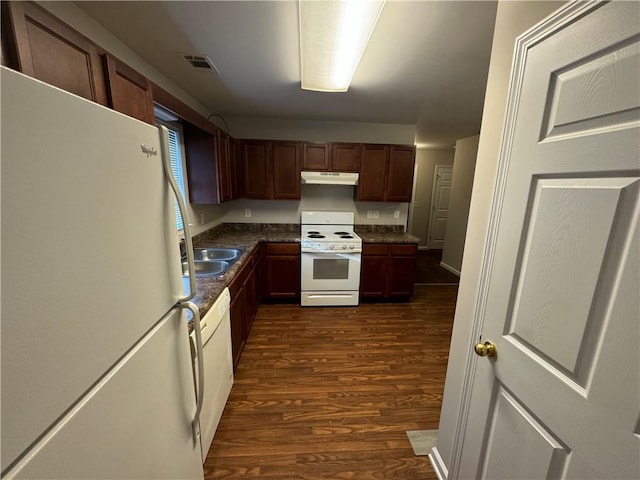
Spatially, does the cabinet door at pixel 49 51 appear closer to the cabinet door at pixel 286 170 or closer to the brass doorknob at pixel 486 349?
the brass doorknob at pixel 486 349

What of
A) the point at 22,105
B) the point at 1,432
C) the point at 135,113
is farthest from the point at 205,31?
the point at 1,432

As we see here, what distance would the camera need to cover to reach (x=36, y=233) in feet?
1.42

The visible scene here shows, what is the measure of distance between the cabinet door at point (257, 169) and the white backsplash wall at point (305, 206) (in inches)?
11.9

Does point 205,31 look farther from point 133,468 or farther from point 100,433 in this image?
point 133,468

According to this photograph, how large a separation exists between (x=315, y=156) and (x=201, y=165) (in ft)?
4.74

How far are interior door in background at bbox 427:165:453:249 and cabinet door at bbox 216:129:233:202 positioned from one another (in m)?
5.01

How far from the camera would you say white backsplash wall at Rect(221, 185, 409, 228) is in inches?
148

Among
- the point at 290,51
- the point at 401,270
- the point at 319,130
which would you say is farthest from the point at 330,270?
the point at 290,51

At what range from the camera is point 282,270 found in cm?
332

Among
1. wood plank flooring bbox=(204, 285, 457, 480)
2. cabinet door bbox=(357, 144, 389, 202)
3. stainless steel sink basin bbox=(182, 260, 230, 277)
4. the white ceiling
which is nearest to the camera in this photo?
the white ceiling

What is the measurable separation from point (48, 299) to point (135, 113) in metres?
1.18

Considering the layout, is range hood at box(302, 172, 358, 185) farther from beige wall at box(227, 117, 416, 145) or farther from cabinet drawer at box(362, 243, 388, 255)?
cabinet drawer at box(362, 243, 388, 255)

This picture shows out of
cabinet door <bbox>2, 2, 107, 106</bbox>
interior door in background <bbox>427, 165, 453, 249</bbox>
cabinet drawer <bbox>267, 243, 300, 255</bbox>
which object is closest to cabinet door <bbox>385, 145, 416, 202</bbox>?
cabinet drawer <bbox>267, 243, 300, 255</bbox>

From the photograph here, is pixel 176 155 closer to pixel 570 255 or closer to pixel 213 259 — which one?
pixel 213 259
